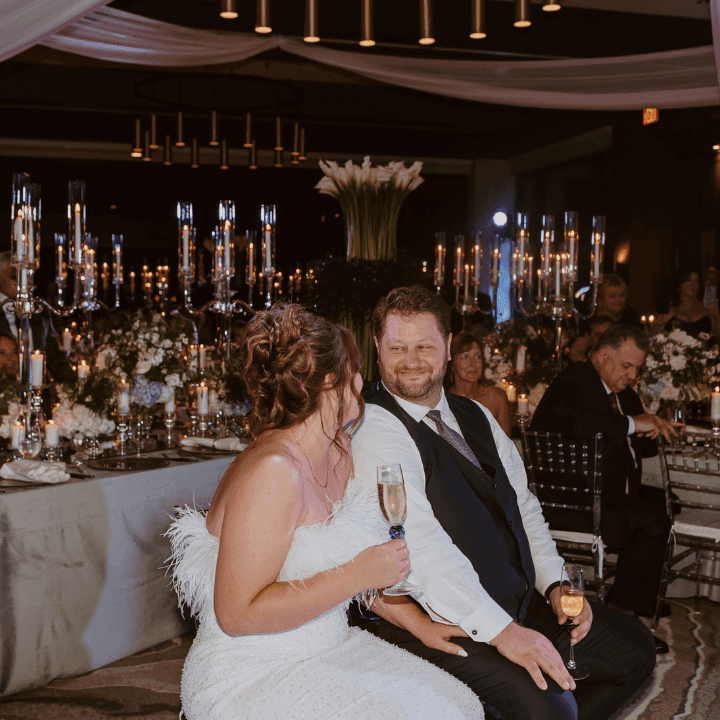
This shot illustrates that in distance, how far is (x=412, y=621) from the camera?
2195 millimetres

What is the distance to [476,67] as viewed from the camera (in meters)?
5.01

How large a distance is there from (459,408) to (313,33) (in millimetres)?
1940

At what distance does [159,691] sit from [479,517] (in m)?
1.63

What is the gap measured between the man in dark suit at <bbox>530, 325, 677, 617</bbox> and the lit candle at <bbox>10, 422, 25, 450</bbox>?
7.49 feet

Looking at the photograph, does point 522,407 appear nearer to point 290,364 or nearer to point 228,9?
point 228,9

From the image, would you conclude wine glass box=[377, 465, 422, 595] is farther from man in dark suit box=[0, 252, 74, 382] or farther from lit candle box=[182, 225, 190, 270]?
man in dark suit box=[0, 252, 74, 382]

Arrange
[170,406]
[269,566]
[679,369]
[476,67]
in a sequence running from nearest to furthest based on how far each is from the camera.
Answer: [269,566] < [170,406] < [679,369] < [476,67]

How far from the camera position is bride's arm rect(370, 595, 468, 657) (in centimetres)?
211

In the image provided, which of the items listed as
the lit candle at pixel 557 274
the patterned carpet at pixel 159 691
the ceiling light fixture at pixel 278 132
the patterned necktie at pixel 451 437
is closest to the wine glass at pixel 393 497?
the patterned necktie at pixel 451 437

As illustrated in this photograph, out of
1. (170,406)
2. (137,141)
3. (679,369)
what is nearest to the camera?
(170,406)

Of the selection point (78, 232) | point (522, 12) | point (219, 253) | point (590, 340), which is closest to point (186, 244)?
point (219, 253)

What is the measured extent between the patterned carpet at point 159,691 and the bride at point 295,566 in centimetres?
124

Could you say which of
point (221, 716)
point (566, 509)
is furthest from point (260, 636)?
point (566, 509)

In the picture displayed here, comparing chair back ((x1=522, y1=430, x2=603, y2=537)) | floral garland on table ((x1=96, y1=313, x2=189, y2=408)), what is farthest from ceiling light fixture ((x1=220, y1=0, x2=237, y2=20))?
chair back ((x1=522, y1=430, x2=603, y2=537))
